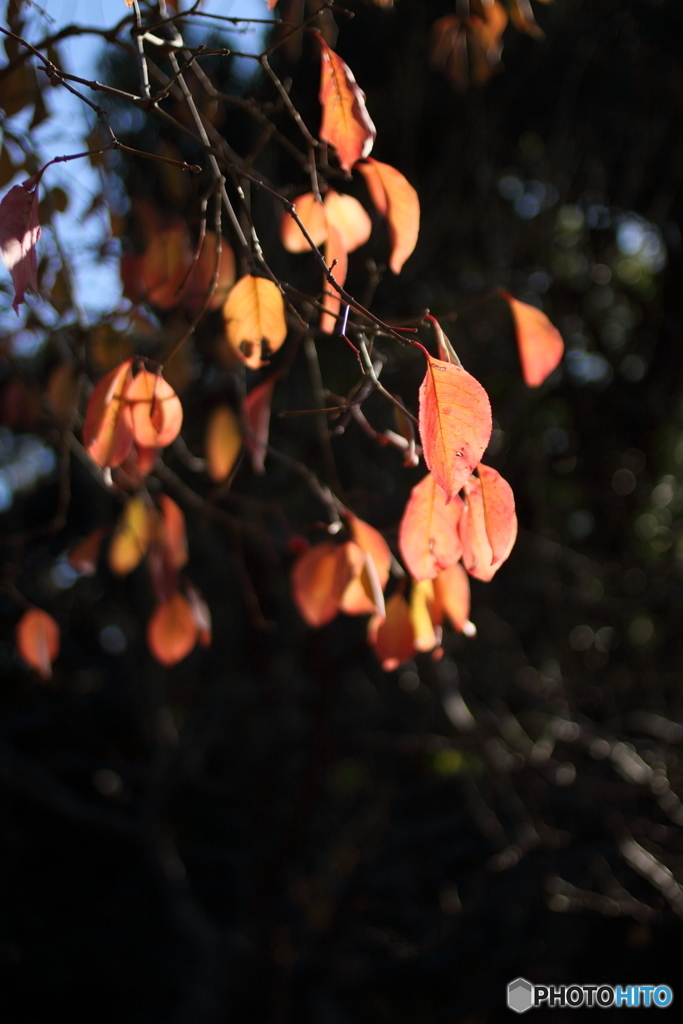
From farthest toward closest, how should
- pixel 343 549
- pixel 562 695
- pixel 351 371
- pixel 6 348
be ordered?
pixel 351 371
pixel 562 695
pixel 6 348
pixel 343 549

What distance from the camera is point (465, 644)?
2.08 meters

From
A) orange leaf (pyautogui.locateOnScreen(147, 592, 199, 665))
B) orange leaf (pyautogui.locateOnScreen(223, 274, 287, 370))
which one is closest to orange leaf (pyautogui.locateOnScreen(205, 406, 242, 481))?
orange leaf (pyautogui.locateOnScreen(147, 592, 199, 665))

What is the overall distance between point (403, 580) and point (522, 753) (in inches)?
49.7

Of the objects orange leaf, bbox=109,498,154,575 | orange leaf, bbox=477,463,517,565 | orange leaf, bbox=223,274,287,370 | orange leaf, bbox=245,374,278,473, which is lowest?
orange leaf, bbox=109,498,154,575

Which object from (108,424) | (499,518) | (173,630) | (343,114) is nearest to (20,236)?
(108,424)

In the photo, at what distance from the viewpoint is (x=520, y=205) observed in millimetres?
2256

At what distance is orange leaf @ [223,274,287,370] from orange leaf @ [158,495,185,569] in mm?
350

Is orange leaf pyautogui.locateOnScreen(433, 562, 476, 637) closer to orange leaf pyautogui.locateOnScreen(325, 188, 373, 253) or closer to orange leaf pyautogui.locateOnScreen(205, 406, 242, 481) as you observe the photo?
orange leaf pyautogui.locateOnScreen(325, 188, 373, 253)

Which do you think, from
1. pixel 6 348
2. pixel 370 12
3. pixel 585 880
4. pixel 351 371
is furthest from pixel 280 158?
pixel 585 880

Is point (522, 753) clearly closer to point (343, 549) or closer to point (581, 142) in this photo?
point (343, 549)

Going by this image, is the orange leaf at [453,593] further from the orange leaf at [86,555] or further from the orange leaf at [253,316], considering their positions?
the orange leaf at [86,555]

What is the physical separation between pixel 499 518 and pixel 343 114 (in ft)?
1.31

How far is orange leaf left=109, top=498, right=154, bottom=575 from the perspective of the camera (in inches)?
43.3

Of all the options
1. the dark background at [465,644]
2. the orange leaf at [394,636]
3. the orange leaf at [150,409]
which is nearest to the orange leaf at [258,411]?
the orange leaf at [150,409]
